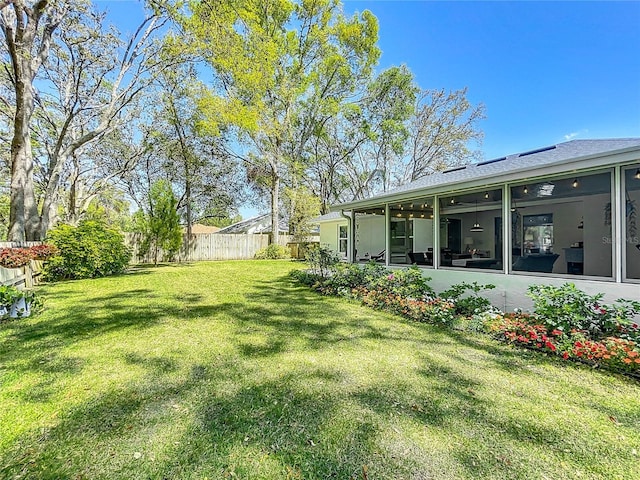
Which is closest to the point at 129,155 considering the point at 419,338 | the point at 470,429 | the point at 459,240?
the point at 459,240

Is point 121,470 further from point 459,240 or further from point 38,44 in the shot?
point 38,44

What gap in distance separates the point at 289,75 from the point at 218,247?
11.5 metres

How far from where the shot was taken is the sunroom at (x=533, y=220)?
465 cm

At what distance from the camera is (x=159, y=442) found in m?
2.21

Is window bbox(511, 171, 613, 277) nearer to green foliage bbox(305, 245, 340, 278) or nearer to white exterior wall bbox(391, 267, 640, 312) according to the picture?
white exterior wall bbox(391, 267, 640, 312)

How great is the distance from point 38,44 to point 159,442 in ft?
48.3

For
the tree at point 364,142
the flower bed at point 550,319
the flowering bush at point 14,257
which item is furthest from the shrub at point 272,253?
the flower bed at point 550,319

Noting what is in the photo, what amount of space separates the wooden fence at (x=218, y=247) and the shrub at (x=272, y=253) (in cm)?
91

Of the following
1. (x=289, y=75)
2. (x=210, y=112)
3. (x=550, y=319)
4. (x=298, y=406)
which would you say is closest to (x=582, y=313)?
(x=550, y=319)

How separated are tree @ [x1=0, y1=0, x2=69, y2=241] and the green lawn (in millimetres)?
7208

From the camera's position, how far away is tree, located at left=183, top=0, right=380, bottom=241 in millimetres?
16281

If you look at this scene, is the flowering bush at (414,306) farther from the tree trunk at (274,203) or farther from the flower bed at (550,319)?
the tree trunk at (274,203)

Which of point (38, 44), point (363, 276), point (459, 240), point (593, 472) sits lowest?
point (593, 472)

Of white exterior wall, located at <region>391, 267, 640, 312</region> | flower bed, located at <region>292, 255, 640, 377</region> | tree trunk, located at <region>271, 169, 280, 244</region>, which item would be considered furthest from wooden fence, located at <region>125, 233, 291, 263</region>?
white exterior wall, located at <region>391, 267, 640, 312</region>
